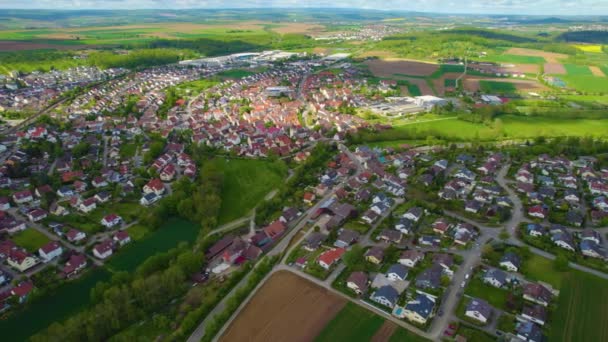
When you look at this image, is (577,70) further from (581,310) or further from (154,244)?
(154,244)

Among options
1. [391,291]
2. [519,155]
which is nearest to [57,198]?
[391,291]

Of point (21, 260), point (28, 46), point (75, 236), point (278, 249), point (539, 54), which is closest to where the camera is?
point (21, 260)

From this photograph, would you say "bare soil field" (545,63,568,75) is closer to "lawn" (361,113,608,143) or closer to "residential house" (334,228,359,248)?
"lawn" (361,113,608,143)

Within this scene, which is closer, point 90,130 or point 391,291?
point 391,291

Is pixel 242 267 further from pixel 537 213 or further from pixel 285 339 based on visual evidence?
pixel 537 213

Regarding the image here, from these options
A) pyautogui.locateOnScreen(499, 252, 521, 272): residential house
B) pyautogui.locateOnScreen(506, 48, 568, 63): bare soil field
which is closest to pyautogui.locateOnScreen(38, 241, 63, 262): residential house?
pyautogui.locateOnScreen(499, 252, 521, 272): residential house

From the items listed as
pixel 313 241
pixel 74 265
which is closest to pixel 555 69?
pixel 313 241

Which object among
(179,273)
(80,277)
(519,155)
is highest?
(519,155)
